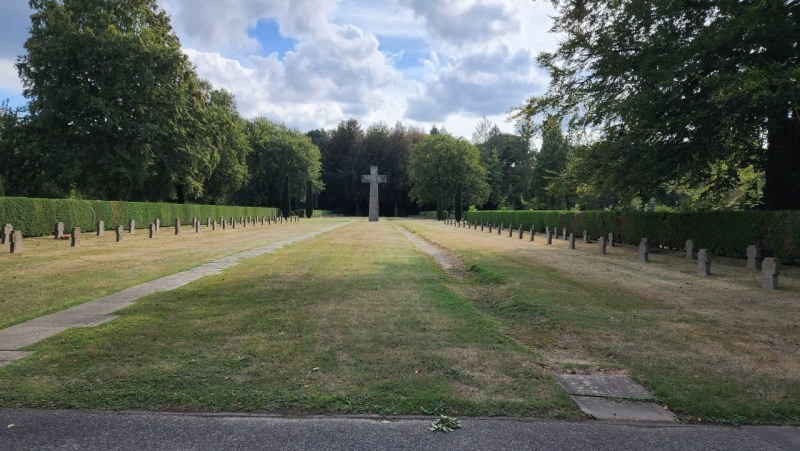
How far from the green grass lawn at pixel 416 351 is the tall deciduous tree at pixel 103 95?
2593 centimetres

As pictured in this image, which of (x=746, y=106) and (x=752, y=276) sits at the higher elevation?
(x=746, y=106)

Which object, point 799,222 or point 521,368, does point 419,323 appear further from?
point 799,222

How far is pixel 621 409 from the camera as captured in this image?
3.80 meters

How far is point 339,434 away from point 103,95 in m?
33.3

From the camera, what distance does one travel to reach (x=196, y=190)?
40656 millimetres

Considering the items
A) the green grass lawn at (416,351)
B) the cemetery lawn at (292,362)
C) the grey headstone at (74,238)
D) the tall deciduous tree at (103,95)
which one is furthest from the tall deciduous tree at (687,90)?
the tall deciduous tree at (103,95)

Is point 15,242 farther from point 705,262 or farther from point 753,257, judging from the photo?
point 753,257

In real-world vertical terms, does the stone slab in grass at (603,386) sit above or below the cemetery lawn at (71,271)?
above

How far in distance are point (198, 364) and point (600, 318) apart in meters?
5.25

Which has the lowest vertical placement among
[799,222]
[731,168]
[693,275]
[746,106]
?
[693,275]

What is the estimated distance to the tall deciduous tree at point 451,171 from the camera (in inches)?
2881

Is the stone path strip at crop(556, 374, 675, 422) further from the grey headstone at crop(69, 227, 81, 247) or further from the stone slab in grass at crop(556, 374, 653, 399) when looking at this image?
the grey headstone at crop(69, 227, 81, 247)

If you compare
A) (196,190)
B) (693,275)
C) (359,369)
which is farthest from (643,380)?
(196,190)

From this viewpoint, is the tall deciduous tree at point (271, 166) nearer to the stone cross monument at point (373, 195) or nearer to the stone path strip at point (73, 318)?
the stone cross monument at point (373, 195)
